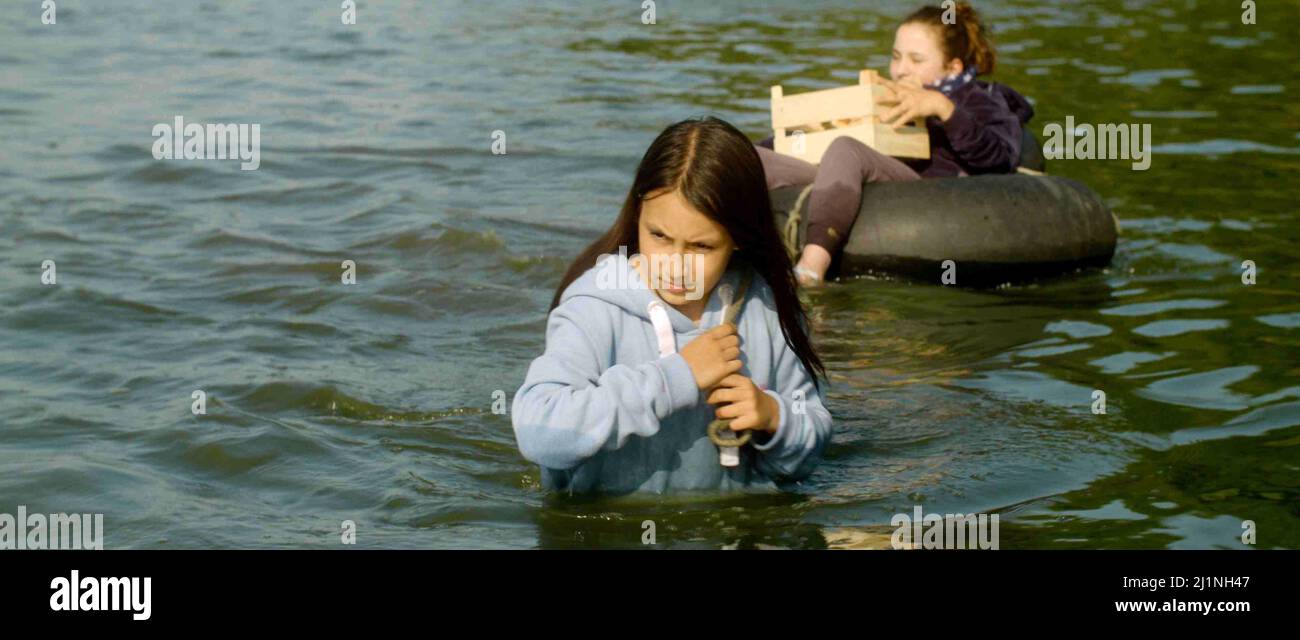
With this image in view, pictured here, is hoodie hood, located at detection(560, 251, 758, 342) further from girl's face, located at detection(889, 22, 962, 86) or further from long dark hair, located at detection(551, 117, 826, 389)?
girl's face, located at detection(889, 22, 962, 86)

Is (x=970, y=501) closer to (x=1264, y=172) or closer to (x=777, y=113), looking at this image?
(x=777, y=113)

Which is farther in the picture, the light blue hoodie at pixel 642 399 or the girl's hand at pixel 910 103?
the girl's hand at pixel 910 103

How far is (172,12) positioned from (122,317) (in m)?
13.4

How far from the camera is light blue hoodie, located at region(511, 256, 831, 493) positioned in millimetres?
5445

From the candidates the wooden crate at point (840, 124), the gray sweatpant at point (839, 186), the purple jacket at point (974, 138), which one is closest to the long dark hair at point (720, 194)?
the gray sweatpant at point (839, 186)

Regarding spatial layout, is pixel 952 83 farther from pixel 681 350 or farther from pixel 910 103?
pixel 681 350

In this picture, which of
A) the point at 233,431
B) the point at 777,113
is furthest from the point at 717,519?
the point at 777,113

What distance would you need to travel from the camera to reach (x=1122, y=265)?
10.9m

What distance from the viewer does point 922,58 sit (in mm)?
10750

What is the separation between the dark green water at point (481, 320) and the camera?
6.44 metres

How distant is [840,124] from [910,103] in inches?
22.4

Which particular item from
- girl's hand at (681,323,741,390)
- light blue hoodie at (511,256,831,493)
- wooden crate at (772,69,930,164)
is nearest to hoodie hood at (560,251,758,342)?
light blue hoodie at (511,256,831,493)

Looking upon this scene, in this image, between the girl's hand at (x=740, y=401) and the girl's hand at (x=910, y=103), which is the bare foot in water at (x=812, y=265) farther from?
the girl's hand at (x=740, y=401)

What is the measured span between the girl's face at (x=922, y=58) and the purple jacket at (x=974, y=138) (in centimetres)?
17
